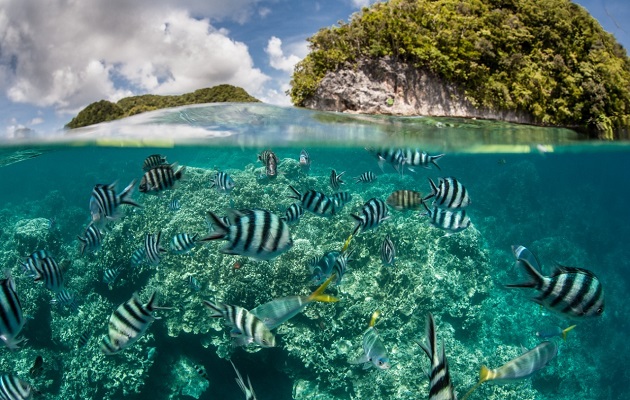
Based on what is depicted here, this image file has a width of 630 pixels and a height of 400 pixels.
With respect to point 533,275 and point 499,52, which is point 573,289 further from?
point 499,52

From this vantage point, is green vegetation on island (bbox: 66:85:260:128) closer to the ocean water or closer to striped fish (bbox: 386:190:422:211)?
the ocean water

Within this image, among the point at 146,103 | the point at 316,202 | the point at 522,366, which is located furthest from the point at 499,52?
the point at 146,103

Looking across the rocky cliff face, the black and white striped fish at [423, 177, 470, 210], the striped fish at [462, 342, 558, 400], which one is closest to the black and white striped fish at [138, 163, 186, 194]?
the black and white striped fish at [423, 177, 470, 210]

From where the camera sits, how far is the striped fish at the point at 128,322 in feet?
13.2

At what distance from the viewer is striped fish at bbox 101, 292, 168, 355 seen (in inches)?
158

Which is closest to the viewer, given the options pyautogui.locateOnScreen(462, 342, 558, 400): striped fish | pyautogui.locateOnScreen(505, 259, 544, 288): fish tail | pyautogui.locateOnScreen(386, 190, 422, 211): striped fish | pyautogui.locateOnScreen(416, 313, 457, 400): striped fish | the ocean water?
pyautogui.locateOnScreen(416, 313, 457, 400): striped fish

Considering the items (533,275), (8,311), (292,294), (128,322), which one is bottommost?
(292,294)

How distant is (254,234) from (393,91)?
10.7 metres

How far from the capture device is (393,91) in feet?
41.8

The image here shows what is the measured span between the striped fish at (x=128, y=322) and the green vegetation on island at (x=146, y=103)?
10869mm


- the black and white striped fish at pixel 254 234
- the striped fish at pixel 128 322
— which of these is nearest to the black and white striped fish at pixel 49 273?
the striped fish at pixel 128 322

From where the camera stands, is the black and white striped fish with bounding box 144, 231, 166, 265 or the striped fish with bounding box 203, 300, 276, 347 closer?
the striped fish with bounding box 203, 300, 276, 347

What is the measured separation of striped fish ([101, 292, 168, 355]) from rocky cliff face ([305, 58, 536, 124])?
10.3 metres

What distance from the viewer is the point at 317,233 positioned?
14219 millimetres
